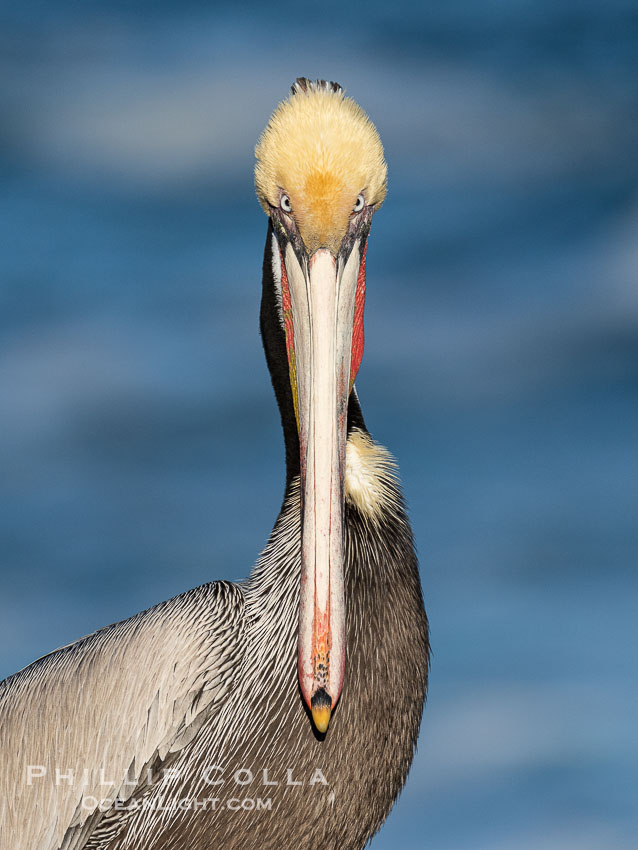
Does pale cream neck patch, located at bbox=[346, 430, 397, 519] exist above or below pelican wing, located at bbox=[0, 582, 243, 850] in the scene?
above

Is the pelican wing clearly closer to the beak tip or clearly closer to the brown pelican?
the brown pelican

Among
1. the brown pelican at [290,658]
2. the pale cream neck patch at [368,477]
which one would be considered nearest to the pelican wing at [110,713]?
the brown pelican at [290,658]

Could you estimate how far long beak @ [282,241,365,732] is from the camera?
10.7 feet

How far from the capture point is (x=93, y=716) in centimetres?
400

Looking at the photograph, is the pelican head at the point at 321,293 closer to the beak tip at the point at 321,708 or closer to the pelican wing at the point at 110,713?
the beak tip at the point at 321,708

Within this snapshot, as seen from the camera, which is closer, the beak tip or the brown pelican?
the beak tip

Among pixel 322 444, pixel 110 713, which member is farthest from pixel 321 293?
pixel 110 713

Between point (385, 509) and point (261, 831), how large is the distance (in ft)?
4.18

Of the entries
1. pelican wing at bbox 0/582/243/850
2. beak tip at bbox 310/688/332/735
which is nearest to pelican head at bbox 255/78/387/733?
beak tip at bbox 310/688/332/735

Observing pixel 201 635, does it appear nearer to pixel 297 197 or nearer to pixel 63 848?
pixel 63 848

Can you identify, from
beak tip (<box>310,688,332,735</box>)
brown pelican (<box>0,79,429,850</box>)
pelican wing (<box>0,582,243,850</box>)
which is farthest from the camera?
pelican wing (<box>0,582,243,850</box>)

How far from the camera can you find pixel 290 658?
377 centimetres

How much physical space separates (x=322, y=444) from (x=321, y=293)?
530 mm

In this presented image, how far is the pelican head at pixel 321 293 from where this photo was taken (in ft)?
10.7
